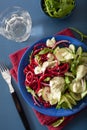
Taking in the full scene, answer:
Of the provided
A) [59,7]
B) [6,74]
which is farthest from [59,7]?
[6,74]

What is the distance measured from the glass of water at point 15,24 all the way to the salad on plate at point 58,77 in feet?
0.38

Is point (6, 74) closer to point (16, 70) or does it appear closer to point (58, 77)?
point (16, 70)

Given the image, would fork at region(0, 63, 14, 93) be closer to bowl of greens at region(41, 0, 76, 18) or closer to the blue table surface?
the blue table surface

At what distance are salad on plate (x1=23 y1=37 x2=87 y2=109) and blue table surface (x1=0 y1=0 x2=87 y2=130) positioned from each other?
0.23 feet

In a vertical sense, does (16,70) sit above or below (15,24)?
below

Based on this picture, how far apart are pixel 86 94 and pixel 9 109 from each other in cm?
22

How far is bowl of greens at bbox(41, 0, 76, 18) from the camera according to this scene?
76 cm

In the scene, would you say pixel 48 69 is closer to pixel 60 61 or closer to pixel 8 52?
pixel 60 61

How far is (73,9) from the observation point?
800mm

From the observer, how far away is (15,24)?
2.77ft

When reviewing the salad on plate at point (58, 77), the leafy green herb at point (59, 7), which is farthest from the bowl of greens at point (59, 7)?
the salad on plate at point (58, 77)

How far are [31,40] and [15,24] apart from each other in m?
0.07

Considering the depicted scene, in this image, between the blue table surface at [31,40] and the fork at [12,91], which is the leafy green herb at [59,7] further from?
the fork at [12,91]

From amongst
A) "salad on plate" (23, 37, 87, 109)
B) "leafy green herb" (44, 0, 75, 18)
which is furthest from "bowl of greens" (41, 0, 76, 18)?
"salad on plate" (23, 37, 87, 109)
